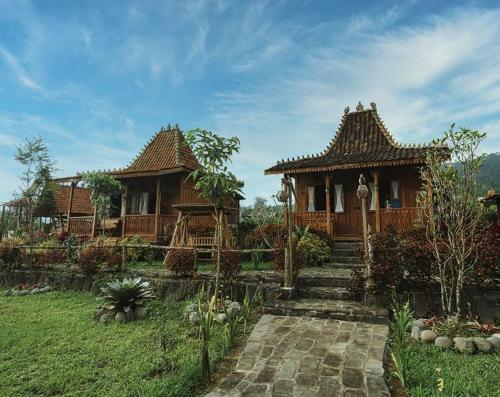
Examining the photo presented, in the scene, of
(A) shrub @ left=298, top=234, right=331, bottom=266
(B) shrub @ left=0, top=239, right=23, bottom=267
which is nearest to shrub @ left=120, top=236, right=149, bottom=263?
(B) shrub @ left=0, top=239, right=23, bottom=267

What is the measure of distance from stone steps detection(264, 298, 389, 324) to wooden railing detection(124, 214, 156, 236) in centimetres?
1010

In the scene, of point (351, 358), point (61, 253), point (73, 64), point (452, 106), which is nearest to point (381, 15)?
point (452, 106)

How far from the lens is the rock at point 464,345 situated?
4.26 m

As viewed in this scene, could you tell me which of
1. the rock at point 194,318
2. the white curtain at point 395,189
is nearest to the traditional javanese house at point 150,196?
the white curtain at point 395,189

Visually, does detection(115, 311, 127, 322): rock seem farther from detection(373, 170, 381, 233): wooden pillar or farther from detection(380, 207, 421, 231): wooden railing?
detection(380, 207, 421, 231): wooden railing

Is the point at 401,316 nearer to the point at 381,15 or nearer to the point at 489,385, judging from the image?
the point at 489,385

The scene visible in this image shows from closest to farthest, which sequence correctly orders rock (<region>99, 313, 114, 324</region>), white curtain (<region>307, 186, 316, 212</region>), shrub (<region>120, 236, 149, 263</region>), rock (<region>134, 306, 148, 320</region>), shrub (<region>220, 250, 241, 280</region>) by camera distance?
rock (<region>99, 313, 114, 324</region>) < rock (<region>134, 306, 148, 320</region>) < shrub (<region>220, 250, 241, 280</region>) < shrub (<region>120, 236, 149, 263</region>) < white curtain (<region>307, 186, 316, 212</region>)

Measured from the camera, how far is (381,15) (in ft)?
24.9

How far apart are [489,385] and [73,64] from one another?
12.8 m

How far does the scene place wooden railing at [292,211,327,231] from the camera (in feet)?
41.7

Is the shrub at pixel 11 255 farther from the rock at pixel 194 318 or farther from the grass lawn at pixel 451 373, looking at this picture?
the grass lawn at pixel 451 373

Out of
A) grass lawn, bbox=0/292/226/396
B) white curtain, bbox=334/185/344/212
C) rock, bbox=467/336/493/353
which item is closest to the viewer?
grass lawn, bbox=0/292/226/396

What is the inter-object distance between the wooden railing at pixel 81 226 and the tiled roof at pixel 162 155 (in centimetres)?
324

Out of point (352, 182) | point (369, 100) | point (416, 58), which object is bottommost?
point (352, 182)
